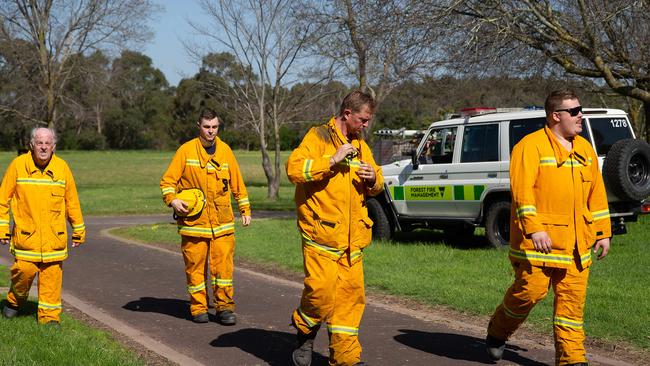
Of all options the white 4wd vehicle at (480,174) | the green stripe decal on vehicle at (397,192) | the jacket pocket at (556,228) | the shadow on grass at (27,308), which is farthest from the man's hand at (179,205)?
the green stripe decal on vehicle at (397,192)

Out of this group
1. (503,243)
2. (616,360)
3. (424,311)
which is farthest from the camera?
(503,243)

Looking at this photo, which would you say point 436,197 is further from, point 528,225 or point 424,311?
point 528,225

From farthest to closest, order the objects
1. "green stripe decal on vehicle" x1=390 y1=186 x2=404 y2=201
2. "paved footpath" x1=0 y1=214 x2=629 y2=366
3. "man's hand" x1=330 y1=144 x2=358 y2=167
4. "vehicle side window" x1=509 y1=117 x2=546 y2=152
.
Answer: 1. "green stripe decal on vehicle" x1=390 y1=186 x2=404 y2=201
2. "vehicle side window" x1=509 y1=117 x2=546 y2=152
3. "paved footpath" x1=0 y1=214 x2=629 y2=366
4. "man's hand" x1=330 y1=144 x2=358 y2=167

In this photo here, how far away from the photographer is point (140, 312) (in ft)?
29.5

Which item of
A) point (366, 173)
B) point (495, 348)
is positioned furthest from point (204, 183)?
point (495, 348)

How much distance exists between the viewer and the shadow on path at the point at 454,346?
6.73m

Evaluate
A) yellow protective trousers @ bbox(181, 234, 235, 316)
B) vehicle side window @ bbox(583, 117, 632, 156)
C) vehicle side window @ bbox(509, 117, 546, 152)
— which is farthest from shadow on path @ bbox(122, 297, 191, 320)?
vehicle side window @ bbox(583, 117, 632, 156)

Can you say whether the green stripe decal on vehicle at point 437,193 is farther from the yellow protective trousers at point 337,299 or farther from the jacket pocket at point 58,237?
the yellow protective trousers at point 337,299

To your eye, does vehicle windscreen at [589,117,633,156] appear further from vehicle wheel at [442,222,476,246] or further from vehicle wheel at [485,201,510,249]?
vehicle wheel at [442,222,476,246]

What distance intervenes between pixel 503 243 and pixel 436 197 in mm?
1329

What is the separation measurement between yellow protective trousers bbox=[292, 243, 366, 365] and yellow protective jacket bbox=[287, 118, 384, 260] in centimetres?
8

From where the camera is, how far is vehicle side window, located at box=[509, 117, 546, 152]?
12.5 meters

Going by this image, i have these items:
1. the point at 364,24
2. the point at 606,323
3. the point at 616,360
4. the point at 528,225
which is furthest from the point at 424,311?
the point at 364,24

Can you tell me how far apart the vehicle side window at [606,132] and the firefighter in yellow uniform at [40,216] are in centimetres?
745
